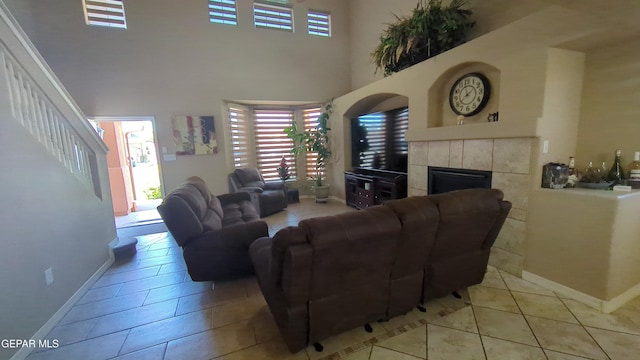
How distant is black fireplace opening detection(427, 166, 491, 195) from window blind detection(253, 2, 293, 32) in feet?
15.1

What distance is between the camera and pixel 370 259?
1.52m

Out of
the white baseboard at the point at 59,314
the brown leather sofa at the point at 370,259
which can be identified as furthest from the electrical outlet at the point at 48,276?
the brown leather sofa at the point at 370,259

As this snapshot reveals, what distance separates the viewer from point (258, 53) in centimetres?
539

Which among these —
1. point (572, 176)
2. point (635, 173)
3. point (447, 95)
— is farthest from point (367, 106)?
point (635, 173)

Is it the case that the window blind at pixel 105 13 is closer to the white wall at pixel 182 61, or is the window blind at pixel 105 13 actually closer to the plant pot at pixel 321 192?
the white wall at pixel 182 61

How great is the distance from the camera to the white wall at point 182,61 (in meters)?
4.32

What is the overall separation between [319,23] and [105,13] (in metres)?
4.16

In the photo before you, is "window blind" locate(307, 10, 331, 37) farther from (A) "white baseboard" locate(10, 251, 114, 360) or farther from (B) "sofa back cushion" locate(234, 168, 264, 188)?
(A) "white baseboard" locate(10, 251, 114, 360)

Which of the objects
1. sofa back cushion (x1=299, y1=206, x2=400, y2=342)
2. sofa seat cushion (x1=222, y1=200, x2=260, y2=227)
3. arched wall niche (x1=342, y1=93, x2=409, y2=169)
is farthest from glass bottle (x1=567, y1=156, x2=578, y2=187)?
sofa seat cushion (x1=222, y1=200, x2=260, y2=227)

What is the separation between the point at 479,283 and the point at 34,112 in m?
4.33

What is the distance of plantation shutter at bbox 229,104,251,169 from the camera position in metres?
5.63

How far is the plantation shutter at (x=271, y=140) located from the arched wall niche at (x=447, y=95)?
12.7 feet

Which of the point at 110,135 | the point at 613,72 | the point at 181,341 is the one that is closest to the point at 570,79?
the point at 613,72

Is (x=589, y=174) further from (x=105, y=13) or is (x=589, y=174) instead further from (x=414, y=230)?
(x=105, y=13)
